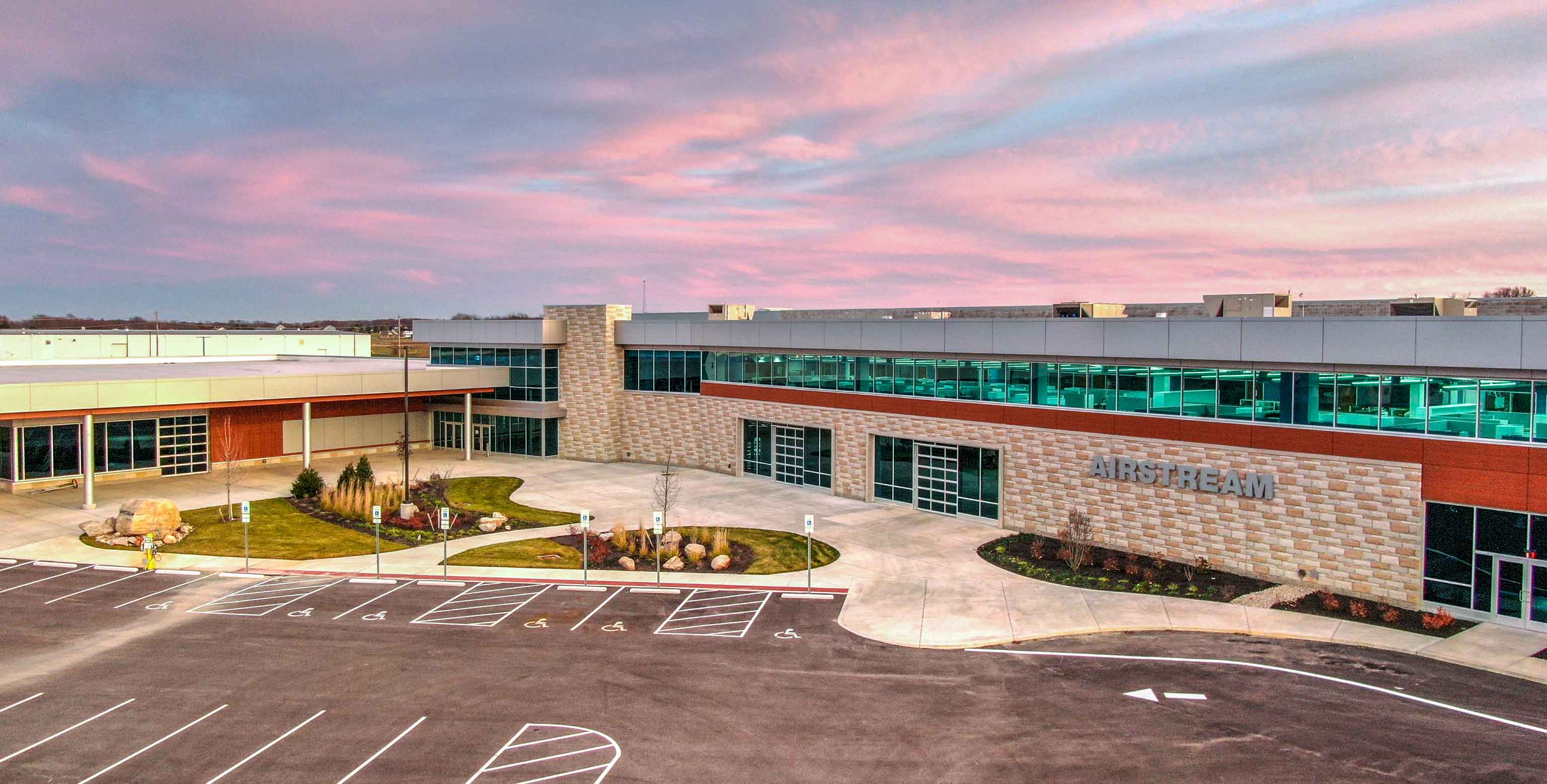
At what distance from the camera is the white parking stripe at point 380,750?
14617 millimetres

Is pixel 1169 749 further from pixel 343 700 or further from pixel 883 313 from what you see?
pixel 883 313

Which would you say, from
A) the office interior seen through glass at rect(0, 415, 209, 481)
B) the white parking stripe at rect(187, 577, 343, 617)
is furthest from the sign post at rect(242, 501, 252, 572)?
the office interior seen through glass at rect(0, 415, 209, 481)

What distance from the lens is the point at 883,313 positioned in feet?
151

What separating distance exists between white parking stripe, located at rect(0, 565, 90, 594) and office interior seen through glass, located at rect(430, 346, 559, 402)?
83.3ft

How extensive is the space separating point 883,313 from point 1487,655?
2932 centimetres

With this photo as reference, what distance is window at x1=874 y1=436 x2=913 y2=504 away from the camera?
3734 cm

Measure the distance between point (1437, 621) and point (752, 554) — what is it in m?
18.1

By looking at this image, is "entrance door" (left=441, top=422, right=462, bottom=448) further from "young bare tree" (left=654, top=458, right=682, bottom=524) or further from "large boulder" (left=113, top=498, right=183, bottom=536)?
"large boulder" (left=113, top=498, right=183, bottom=536)

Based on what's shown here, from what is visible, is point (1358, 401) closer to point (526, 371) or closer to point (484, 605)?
point (484, 605)

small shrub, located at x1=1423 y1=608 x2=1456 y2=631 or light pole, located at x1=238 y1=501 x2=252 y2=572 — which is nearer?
small shrub, located at x1=1423 y1=608 x2=1456 y2=631

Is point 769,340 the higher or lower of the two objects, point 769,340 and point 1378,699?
the higher

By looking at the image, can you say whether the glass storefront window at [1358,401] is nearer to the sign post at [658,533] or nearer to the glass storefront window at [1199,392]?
the glass storefront window at [1199,392]

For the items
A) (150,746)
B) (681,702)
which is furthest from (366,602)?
(681,702)

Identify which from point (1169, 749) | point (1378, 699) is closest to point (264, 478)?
point (1169, 749)
